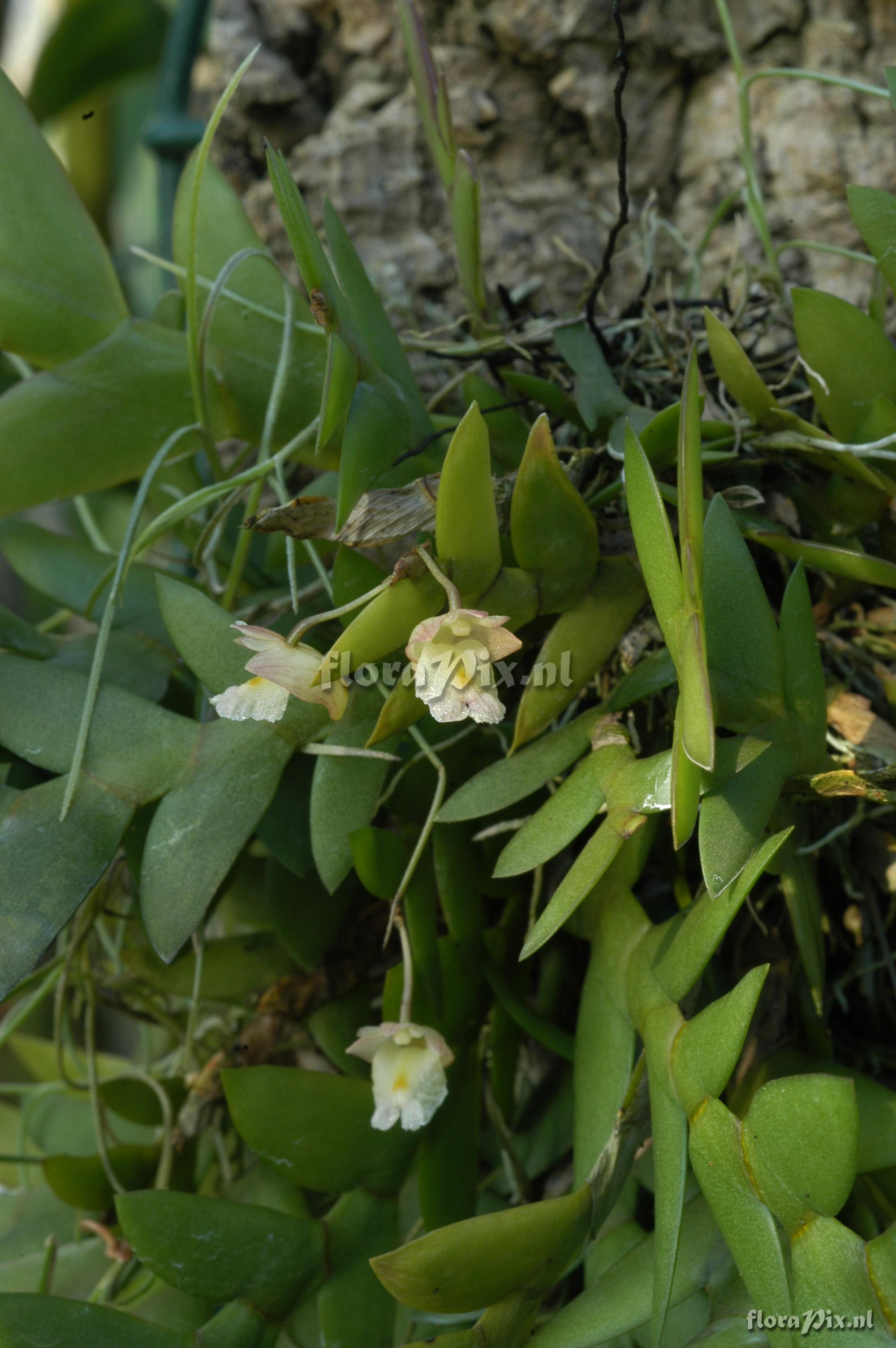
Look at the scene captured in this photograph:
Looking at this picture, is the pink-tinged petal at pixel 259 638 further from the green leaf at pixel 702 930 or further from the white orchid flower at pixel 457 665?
the green leaf at pixel 702 930

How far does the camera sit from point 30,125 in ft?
1.91

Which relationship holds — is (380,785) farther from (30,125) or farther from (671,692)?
(30,125)

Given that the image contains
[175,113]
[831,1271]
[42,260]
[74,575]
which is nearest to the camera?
[831,1271]

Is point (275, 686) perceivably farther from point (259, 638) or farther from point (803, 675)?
point (803, 675)

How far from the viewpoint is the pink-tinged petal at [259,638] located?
1.43 ft

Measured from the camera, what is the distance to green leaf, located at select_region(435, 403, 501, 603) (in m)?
0.41

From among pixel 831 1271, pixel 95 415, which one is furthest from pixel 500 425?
pixel 831 1271

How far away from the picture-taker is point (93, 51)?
3.97 feet

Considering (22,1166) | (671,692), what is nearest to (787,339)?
(671,692)

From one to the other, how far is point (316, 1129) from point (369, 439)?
1.19 feet

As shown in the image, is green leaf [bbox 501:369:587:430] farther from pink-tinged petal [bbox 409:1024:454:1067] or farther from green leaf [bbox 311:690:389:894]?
pink-tinged petal [bbox 409:1024:454:1067]

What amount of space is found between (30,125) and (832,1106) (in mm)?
661

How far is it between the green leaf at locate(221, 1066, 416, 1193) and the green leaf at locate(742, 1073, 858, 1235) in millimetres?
224

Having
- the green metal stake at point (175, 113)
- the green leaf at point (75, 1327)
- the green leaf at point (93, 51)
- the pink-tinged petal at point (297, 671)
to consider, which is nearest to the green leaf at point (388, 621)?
the pink-tinged petal at point (297, 671)
